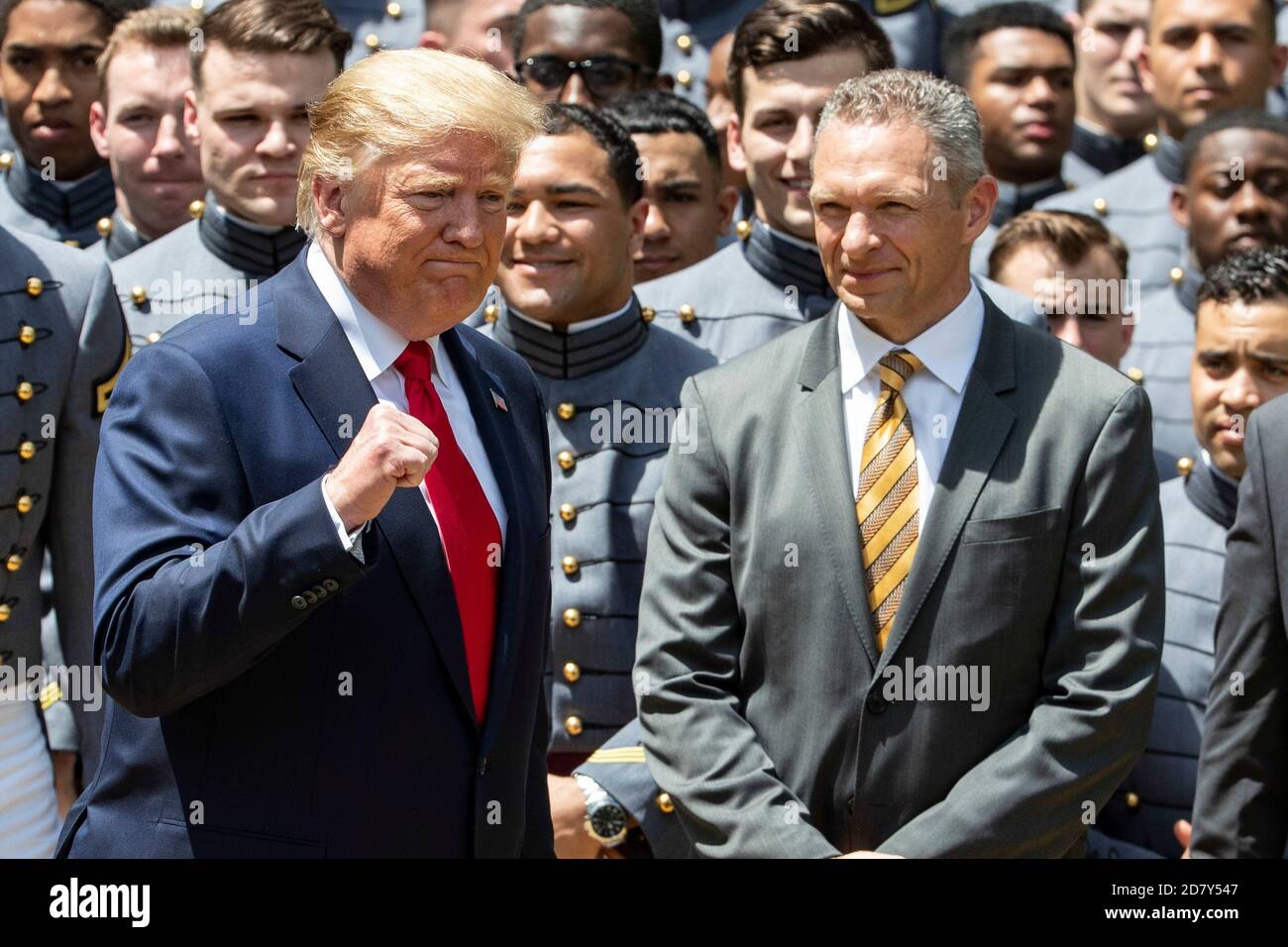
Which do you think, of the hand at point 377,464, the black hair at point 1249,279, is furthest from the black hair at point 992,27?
the hand at point 377,464

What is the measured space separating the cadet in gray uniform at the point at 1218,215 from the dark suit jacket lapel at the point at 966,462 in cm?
238

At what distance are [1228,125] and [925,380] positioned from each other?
9.57ft

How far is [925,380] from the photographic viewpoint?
380 cm

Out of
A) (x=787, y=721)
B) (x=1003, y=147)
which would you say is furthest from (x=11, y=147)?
(x=787, y=721)

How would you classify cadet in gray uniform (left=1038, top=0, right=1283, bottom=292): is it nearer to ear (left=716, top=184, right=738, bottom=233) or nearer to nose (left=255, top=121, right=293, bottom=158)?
ear (left=716, top=184, right=738, bottom=233)

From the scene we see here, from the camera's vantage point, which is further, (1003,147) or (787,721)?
(1003,147)

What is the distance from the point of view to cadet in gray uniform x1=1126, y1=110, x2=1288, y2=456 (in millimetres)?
6121

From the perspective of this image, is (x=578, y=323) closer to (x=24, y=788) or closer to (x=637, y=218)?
(x=637, y=218)

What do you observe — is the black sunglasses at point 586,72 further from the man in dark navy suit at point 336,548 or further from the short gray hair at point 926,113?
the man in dark navy suit at point 336,548

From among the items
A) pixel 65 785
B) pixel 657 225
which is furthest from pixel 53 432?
pixel 657 225

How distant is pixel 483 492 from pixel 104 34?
365 cm
